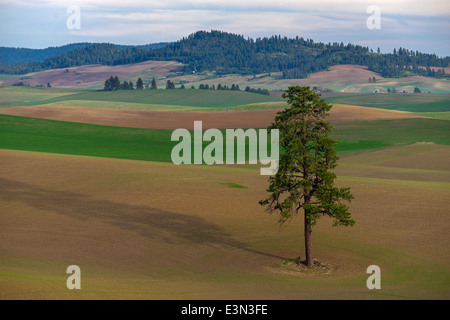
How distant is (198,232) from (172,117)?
77.7 metres

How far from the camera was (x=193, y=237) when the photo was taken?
31750 mm

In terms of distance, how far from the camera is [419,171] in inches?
2192

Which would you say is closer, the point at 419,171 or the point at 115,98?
the point at 419,171

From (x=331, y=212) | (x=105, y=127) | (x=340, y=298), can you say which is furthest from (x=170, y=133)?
(x=340, y=298)

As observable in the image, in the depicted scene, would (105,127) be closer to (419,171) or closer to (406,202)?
(419,171)

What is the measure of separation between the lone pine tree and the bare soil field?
66453mm

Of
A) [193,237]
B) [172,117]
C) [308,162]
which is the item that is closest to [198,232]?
[193,237]

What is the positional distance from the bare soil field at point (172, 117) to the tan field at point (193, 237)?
46378mm

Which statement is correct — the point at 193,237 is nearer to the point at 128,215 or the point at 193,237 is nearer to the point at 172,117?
the point at 128,215

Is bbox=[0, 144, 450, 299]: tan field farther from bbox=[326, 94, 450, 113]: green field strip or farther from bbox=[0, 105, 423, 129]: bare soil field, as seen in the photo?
bbox=[326, 94, 450, 113]: green field strip

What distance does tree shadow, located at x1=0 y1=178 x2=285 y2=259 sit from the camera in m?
31.7

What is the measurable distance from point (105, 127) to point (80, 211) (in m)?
52.7

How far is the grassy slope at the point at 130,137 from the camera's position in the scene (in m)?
66.8
